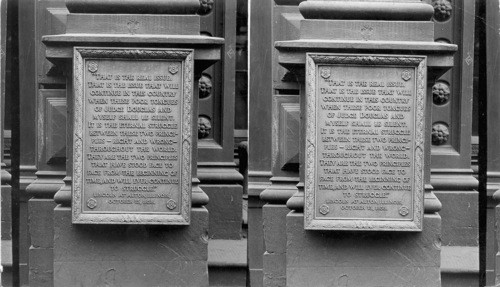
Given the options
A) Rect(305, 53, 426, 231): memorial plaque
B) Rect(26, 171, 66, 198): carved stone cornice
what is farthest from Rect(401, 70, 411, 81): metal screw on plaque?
Rect(26, 171, 66, 198): carved stone cornice

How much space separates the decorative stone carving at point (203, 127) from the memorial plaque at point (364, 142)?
1.89m

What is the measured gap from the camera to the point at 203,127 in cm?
918

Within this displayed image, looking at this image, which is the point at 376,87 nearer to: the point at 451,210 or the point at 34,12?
the point at 451,210

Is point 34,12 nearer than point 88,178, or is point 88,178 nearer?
point 88,178

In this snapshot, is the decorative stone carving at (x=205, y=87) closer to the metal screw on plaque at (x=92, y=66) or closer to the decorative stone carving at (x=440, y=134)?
the metal screw on plaque at (x=92, y=66)

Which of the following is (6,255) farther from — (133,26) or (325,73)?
(325,73)

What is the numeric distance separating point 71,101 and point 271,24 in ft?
6.84

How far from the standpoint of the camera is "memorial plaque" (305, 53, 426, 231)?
7480 mm

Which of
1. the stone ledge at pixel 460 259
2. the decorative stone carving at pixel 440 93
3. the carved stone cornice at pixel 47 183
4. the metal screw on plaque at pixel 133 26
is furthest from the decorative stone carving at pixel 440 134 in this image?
the carved stone cornice at pixel 47 183

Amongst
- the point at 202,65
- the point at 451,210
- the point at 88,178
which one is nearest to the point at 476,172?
the point at 451,210

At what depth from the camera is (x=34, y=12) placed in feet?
29.1

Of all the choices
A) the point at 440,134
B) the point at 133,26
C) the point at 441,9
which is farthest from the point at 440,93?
the point at 133,26

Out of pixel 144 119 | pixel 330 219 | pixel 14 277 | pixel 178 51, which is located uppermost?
pixel 178 51

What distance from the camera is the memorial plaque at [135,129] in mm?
7496
